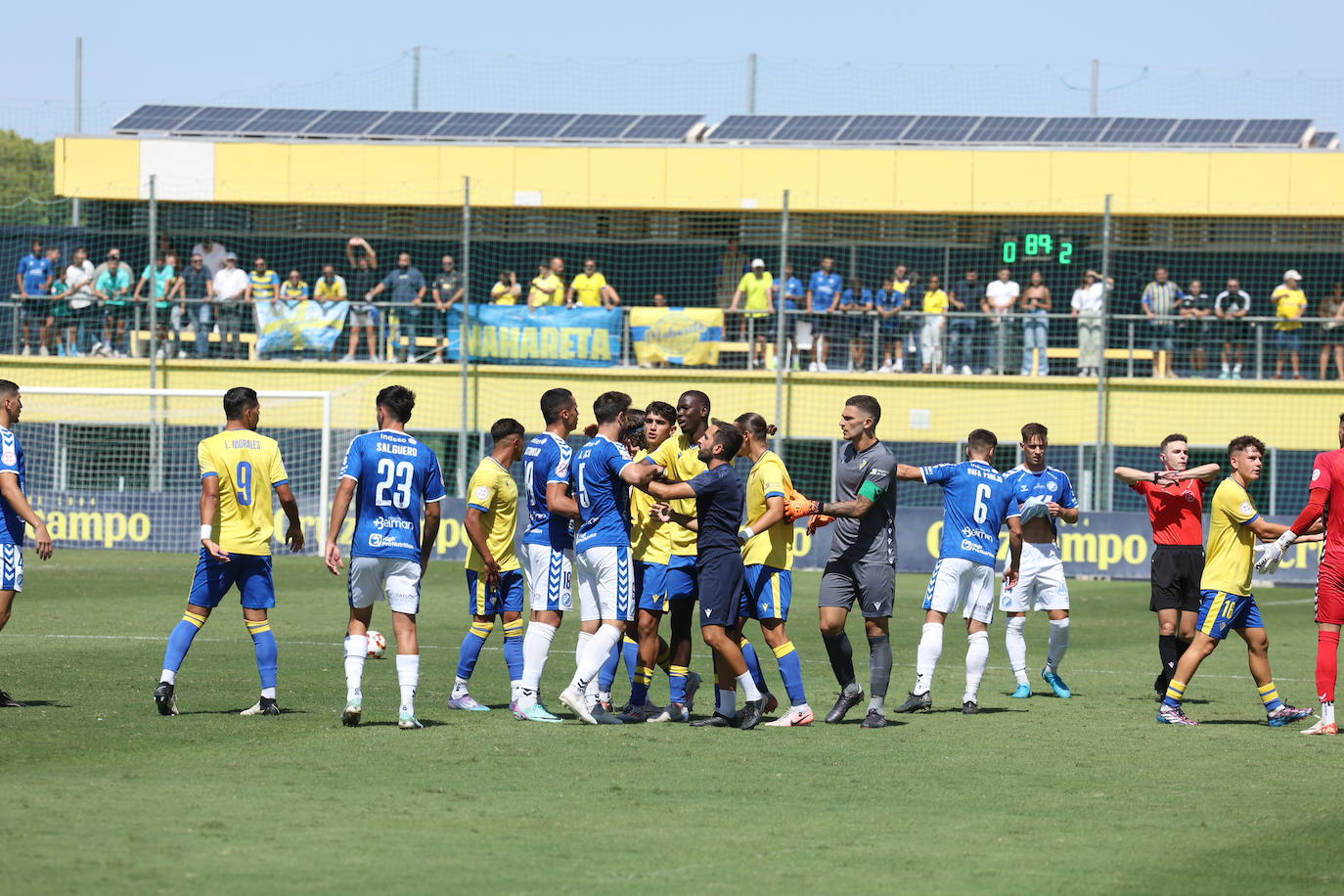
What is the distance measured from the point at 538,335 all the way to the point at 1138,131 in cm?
1285

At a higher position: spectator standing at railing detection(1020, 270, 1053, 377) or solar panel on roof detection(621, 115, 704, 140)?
solar panel on roof detection(621, 115, 704, 140)

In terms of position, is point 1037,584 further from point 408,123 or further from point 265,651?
point 408,123

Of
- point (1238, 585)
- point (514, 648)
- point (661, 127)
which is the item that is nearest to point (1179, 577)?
point (1238, 585)

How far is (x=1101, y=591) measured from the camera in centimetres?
2472

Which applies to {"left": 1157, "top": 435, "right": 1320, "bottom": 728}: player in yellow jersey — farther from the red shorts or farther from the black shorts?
the black shorts

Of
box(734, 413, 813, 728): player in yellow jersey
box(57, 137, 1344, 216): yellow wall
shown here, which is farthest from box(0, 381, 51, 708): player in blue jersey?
box(57, 137, 1344, 216): yellow wall

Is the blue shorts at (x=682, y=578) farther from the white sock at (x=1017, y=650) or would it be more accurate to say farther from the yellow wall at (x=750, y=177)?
the yellow wall at (x=750, y=177)

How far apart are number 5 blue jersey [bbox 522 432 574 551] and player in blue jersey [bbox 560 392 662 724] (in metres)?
0.13

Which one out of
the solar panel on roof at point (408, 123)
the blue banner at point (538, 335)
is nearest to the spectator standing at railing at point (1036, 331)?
the blue banner at point (538, 335)

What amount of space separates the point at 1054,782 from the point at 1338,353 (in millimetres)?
22539

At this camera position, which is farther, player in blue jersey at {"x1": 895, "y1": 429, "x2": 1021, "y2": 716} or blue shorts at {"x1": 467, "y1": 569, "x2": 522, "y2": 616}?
player in blue jersey at {"x1": 895, "y1": 429, "x2": 1021, "y2": 716}

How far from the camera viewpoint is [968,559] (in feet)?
40.8

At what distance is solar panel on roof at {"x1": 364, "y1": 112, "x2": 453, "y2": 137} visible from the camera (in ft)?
116

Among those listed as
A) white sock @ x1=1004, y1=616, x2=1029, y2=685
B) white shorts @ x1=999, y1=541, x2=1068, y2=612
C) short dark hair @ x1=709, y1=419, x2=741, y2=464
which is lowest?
white sock @ x1=1004, y1=616, x2=1029, y2=685
